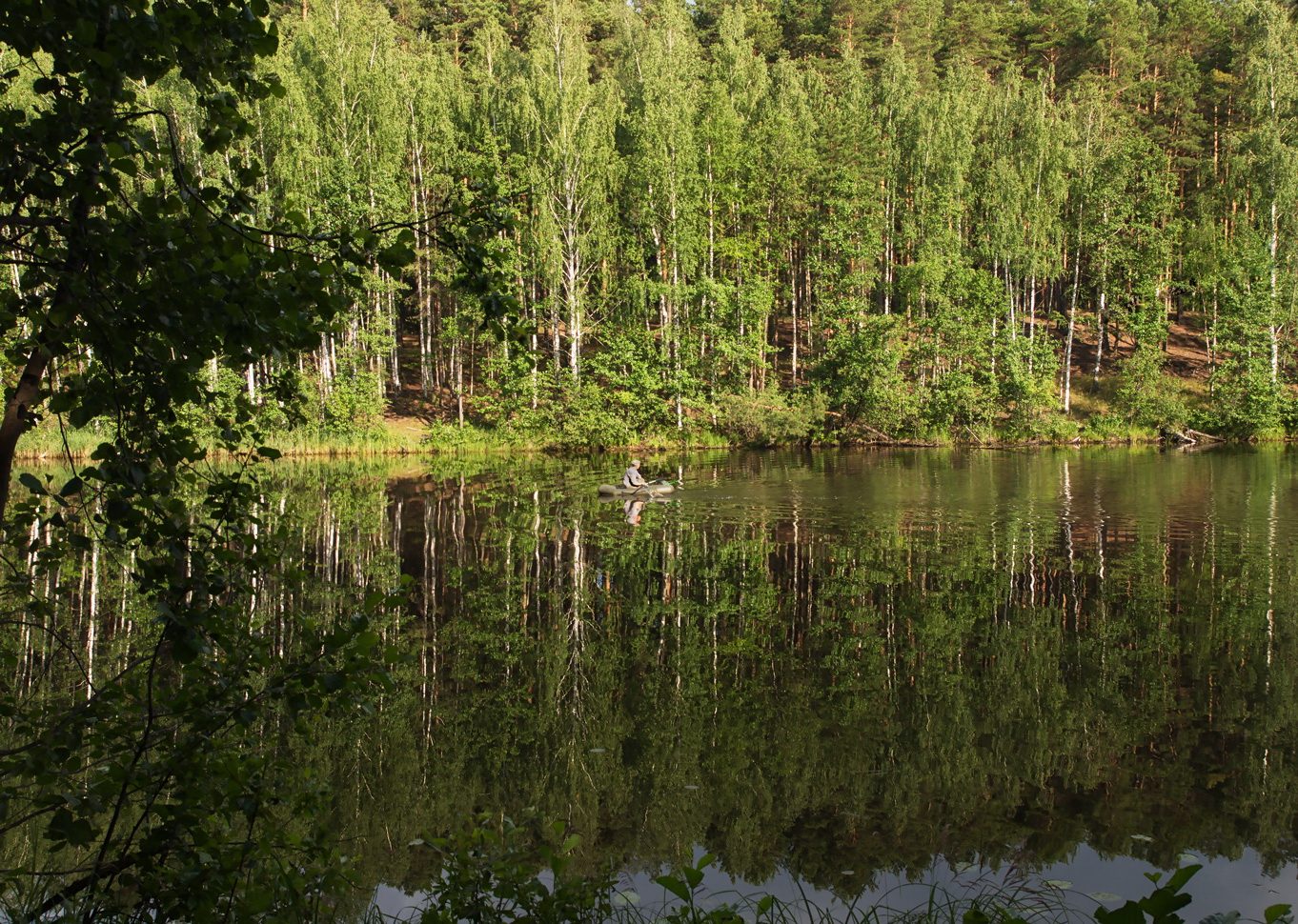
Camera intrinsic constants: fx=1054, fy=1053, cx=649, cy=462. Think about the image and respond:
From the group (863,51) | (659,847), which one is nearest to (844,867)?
(659,847)

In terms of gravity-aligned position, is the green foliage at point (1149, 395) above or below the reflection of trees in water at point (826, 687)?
above

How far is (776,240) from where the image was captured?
45469 millimetres

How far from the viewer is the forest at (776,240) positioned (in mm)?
39375

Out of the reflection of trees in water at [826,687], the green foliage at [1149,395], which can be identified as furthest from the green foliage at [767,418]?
the reflection of trees in water at [826,687]

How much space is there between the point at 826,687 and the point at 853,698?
381mm

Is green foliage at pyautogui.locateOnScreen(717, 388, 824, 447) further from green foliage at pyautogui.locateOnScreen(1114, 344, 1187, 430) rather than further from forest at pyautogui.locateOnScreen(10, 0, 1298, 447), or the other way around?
green foliage at pyautogui.locateOnScreen(1114, 344, 1187, 430)

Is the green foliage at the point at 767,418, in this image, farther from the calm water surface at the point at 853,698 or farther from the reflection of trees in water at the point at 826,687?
the reflection of trees in water at the point at 826,687

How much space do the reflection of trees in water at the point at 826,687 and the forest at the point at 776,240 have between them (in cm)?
2165

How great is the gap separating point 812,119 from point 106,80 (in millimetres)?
44651

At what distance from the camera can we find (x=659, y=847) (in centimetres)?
666

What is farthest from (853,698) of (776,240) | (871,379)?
(776,240)

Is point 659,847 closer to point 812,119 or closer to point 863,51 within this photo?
point 812,119

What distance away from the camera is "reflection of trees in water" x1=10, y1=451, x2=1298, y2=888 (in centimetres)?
694

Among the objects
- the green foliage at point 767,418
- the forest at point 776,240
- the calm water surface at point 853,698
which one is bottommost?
the calm water surface at point 853,698
